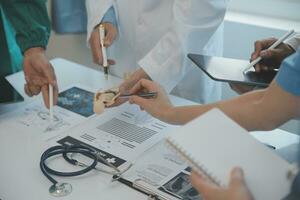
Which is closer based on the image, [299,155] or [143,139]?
[299,155]

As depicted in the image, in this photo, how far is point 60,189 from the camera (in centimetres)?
82

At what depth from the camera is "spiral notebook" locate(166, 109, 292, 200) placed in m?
0.57

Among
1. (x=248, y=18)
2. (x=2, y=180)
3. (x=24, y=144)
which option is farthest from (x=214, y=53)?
(x=2, y=180)

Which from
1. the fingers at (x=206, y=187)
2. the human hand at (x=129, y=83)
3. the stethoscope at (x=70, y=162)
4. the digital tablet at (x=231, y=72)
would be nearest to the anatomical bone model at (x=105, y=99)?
the human hand at (x=129, y=83)

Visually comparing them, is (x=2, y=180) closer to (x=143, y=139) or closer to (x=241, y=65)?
(x=143, y=139)

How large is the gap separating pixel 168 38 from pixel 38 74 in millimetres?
415

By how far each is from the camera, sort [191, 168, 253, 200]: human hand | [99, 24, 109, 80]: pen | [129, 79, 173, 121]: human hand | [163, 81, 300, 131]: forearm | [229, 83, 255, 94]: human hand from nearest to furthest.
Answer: [191, 168, 253, 200]: human hand → [163, 81, 300, 131]: forearm → [129, 79, 173, 121]: human hand → [229, 83, 255, 94]: human hand → [99, 24, 109, 80]: pen

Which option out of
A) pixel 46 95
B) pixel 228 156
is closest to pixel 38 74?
pixel 46 95

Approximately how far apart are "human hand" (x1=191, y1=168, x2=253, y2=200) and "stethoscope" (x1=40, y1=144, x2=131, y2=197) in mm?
317

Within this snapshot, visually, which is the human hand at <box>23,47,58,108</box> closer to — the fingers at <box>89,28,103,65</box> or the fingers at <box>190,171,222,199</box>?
the fingers at <box>89,28,103,65</box>

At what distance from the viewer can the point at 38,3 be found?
1.17 meters

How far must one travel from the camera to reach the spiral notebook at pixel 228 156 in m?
0.57

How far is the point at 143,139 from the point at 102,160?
0.15 metres

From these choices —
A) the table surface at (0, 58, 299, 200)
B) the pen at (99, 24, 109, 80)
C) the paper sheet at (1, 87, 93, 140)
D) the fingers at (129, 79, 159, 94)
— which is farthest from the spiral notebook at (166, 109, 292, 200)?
the pen at (99, 24, 109, 80)
